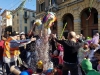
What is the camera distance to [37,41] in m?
6.04

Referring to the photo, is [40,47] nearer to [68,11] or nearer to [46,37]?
[46,37]

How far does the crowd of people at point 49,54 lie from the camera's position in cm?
451

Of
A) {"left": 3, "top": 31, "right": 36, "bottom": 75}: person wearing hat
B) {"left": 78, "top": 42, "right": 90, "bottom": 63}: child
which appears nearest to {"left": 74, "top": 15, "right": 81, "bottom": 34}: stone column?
{"left": 78, "top": 42, "right": 90, "bottom": 63}: child

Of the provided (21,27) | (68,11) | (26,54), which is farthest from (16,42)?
(21,27)

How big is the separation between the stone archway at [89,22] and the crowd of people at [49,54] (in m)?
14.3

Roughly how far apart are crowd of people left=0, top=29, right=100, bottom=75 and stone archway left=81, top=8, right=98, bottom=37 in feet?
46.8

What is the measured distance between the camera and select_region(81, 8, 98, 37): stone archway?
20.6 metres

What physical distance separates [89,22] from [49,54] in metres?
15.3

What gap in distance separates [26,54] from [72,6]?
1513 cm

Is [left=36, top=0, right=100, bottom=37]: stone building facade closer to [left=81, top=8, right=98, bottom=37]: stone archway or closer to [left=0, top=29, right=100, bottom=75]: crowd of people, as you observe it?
[left=81, top=8, right=98, bottom=37]: stone archway

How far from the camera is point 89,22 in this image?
21453mm

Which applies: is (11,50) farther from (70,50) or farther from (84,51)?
(84,51)

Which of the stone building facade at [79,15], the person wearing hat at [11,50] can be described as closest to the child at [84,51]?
the person wearing hat at [11,50]

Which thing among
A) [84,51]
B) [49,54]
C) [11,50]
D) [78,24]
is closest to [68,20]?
[78,24]
